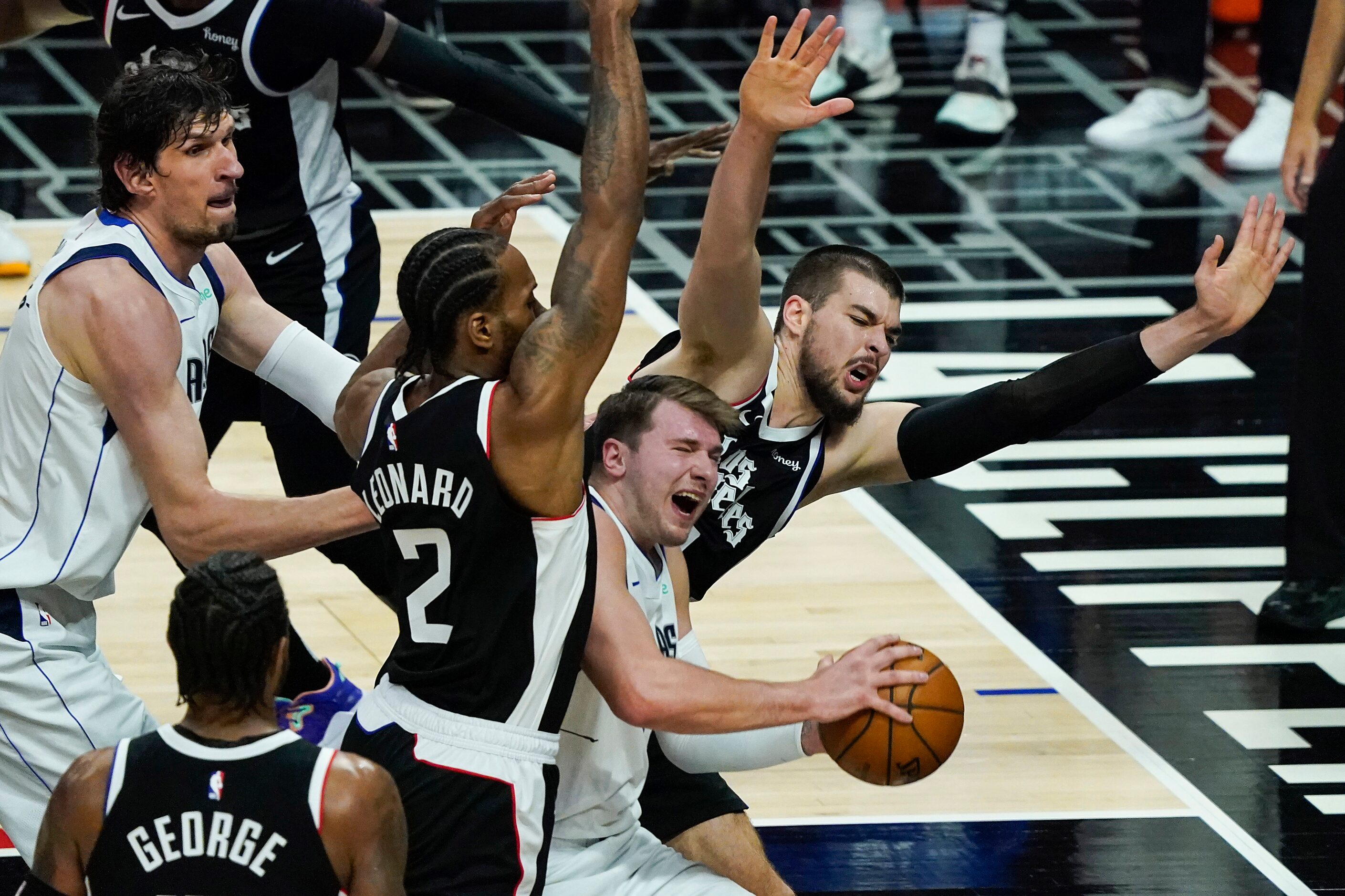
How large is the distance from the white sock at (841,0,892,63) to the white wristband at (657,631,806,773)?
846 cm

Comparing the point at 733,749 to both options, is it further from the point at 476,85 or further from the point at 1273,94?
the point at 1273,94

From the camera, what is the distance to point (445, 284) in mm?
3740

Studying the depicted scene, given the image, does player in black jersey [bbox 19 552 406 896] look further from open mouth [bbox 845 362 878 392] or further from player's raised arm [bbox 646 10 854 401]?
open mouth [bbox 845 362 878 392]

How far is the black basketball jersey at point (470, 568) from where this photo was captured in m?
3.69

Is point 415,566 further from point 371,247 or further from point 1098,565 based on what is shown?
point 1098,565

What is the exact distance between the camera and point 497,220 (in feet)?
14.5

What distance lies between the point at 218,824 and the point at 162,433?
3.66ft

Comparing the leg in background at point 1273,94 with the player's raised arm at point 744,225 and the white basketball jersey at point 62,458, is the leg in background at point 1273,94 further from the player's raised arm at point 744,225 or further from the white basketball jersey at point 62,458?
the white basketball jersey at point 62,458

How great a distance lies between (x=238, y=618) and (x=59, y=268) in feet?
4.22

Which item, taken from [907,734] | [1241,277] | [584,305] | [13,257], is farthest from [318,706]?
[13,257]

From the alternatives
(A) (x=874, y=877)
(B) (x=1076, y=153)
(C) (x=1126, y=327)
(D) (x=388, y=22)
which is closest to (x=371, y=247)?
(D) (x=388, y=22)

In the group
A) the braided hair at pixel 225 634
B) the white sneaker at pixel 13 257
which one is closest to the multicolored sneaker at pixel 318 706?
the braided hair at pixel 225 634

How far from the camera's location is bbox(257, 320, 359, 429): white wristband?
15.6 feet

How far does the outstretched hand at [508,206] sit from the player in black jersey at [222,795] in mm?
1351
